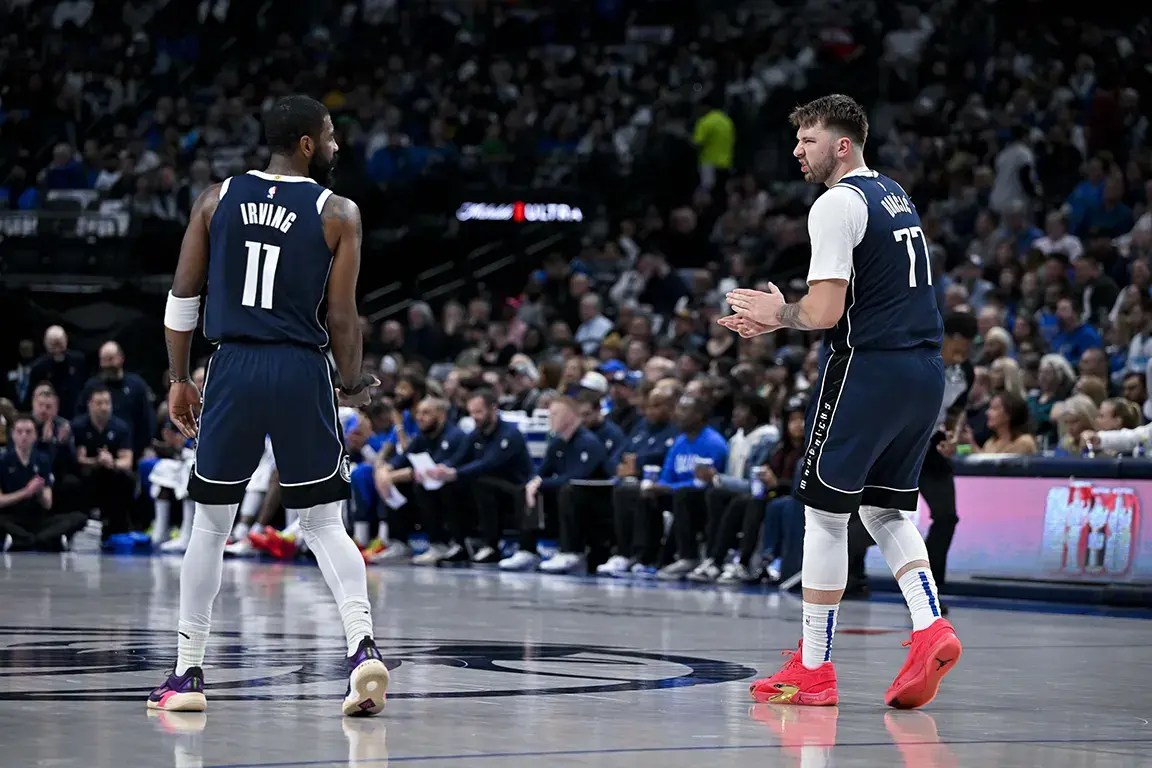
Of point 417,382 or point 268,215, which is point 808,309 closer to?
point 268,215

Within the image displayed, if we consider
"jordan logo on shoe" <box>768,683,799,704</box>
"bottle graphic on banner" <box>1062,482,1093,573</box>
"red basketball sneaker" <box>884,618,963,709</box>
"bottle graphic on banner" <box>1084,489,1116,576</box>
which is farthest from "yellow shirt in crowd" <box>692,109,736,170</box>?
"jordan logo on shoe" <box>768,683,799,704</box>

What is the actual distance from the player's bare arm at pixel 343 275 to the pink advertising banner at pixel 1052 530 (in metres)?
7.63

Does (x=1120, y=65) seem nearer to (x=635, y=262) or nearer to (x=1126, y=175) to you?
(x=1126, y=175)

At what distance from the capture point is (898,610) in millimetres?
12195

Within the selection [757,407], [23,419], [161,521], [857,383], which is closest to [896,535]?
[857,383]

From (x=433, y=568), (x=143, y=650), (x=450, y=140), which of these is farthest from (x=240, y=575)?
(x=450, y=140)

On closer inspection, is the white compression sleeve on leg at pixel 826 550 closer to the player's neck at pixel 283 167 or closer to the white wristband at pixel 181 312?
the player's neck at pixel 283 167

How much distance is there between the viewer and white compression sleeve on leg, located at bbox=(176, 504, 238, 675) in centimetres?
606

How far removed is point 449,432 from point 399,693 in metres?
11.2

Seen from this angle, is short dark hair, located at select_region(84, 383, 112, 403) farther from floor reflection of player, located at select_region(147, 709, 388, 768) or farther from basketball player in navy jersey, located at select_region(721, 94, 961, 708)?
floor reflection of player, located at select_region(147, 709, 388, 768)

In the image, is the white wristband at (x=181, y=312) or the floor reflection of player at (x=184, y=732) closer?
the floor reflection of player at (x=184, y=732)

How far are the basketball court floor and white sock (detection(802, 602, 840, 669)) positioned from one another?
201mm

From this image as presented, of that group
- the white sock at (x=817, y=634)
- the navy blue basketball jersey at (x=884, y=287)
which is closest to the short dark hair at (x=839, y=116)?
the navy blue basketball jersey at (x=884, y=287)

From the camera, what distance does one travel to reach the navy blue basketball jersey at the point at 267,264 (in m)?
6.05
